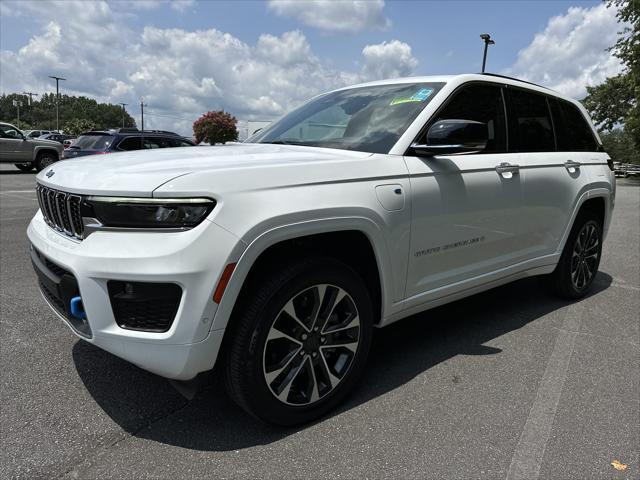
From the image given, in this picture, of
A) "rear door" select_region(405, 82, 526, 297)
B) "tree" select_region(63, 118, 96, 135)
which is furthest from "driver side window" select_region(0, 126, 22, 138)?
"tree" select_region(63, 118, 96, 135)

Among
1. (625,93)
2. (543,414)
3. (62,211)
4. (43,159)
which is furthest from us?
(625,93)

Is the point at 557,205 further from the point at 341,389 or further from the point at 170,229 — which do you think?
the point at 170,229

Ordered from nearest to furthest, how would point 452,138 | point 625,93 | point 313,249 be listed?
point 313,249
point 452,138
point 625,93

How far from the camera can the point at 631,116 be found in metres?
26.7

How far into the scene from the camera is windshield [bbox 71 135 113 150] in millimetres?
13047

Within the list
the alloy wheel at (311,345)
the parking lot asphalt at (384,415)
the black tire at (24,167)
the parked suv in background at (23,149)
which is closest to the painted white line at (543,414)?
the parking lot asphalt at (384,415)

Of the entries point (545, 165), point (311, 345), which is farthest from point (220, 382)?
point (545, 165)

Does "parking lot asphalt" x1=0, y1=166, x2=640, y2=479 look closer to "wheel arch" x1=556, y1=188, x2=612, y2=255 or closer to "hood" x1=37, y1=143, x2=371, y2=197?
"wheel arch" x1=556, y1=188, x2=612, y2=255

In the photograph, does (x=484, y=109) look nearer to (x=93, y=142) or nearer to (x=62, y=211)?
(x=62, y=211)

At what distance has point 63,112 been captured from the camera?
12694 centimetres

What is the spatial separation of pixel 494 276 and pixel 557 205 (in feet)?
3.11

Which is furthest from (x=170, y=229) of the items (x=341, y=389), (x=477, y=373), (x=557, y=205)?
(x=557, y=205)

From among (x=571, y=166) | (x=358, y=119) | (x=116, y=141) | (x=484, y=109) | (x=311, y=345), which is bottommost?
(x=311, y=345)

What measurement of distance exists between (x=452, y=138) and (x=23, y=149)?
64.9 feet
